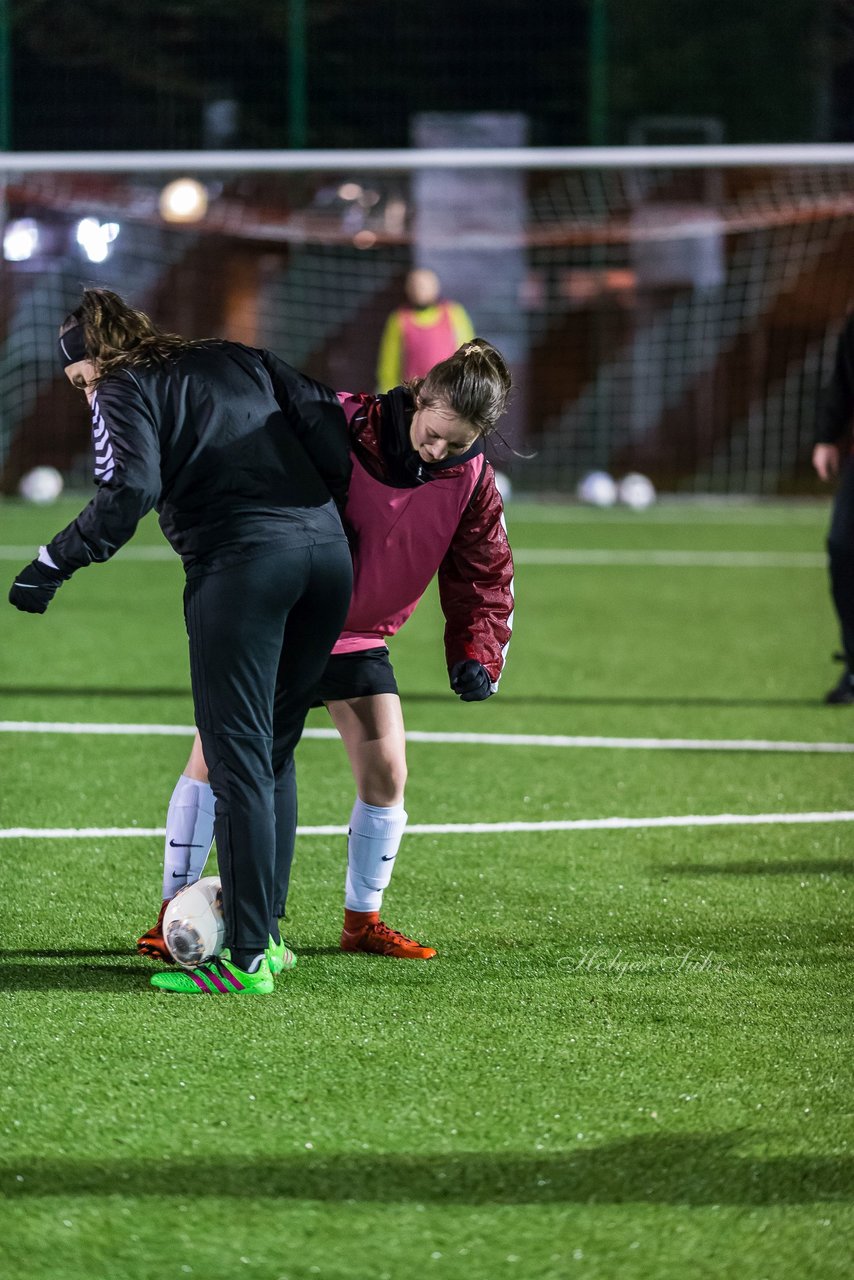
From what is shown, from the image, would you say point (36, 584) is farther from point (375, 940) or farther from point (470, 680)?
Answer: point (375, 940)

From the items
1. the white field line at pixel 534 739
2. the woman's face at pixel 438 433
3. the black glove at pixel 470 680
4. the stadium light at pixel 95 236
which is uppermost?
the stadium light at pixel 95 236

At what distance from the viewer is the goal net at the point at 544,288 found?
18.2 metres

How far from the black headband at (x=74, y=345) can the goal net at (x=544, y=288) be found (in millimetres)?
14043

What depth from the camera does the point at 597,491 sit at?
19.2m

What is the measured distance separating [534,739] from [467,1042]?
3.50m

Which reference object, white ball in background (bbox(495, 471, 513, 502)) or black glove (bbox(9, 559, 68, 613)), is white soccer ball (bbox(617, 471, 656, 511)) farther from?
black glove (bbox(9, 559, 68, 613))

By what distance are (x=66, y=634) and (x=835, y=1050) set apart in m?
6.91

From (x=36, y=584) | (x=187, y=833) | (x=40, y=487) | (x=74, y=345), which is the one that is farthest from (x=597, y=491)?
(x=36, y=584)

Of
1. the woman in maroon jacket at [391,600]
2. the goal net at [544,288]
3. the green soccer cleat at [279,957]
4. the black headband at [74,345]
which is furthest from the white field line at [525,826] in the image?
the goal net at [544,288]

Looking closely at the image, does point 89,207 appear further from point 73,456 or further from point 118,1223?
point 118,1223

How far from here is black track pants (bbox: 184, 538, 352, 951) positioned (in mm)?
3660

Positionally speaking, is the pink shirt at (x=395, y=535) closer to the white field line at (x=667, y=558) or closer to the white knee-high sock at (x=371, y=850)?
the white knee-high sock at (x=371, y=850)

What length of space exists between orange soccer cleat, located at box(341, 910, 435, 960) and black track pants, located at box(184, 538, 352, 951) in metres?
0.41

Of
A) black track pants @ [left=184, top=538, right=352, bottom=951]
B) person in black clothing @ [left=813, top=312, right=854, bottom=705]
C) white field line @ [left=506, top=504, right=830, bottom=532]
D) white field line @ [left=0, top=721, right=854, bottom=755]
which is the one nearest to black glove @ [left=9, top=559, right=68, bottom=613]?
black track pants @ [left=184, top=538, right=352, bottom=951]
